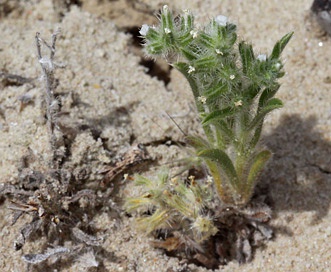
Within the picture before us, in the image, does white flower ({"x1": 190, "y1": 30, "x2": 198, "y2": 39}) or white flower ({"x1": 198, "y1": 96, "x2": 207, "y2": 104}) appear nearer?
white flower ({"x1": 190, "y1": 30, "x2": 198, "y2": 39})

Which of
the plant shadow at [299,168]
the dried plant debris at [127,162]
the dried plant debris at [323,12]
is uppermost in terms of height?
the dried plant debris at [323,12]

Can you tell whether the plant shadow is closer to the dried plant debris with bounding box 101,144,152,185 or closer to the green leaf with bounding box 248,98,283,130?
the green leaf with bounding box 248,98,283,130

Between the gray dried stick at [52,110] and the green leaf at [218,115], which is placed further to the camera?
the gray dried stick at [52,110]

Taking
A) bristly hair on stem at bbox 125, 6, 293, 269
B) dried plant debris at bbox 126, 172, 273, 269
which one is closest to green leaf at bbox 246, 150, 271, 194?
bristly hair on stem at bbox 125, 6, 293, 269

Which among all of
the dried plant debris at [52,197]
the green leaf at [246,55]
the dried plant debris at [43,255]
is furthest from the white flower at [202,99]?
the dried plant debris at [43,255]

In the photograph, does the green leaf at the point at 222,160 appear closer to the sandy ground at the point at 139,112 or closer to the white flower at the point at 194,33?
the sandy ground at the point at 139,112

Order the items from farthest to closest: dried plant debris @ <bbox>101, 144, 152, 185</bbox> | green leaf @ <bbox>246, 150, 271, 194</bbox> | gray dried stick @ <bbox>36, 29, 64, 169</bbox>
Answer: dried plant debris @ <bbox>101, 144, 152, 185</bbox>, gray dried stick @ <bbox>36, 29, 64, 169</bbox>, green leaf @ <bbox>246, 150, 271, 194</bbox>

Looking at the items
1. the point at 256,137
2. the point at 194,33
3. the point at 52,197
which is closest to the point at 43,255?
the point at 52,197
